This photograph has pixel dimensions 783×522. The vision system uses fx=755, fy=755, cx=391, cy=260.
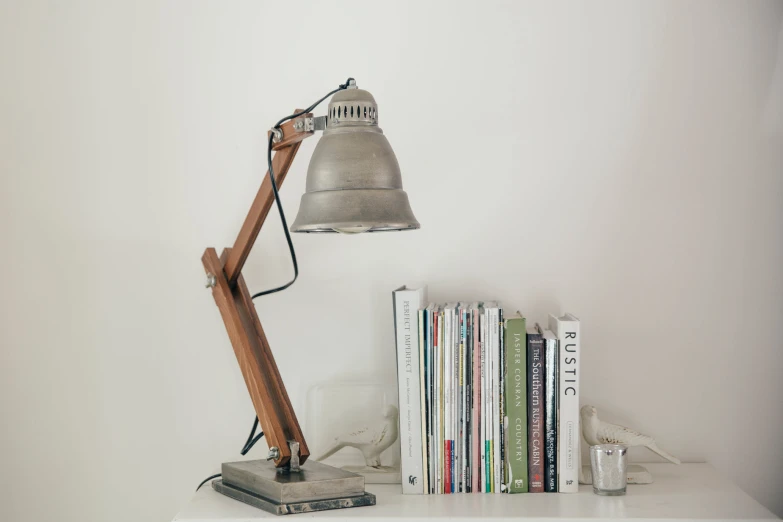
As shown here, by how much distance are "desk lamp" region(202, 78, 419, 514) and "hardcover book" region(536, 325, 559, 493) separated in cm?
30

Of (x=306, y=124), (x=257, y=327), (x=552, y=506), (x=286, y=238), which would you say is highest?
(x=306, y=124)

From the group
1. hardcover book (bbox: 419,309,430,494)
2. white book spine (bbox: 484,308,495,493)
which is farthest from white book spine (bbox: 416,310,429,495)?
white book spine (bbox: 484,308,495,493)

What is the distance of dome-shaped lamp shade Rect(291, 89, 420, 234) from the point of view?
3.26ft

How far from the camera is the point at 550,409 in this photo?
1.26m

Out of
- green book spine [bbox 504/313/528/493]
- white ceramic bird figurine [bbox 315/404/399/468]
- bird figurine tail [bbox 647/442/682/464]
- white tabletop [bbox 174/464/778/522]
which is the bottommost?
white tabletop [bbox 174/464/778/522]

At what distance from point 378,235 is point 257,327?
307 millimetres

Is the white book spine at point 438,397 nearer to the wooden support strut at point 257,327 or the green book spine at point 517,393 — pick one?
the green book spine at point 517,393

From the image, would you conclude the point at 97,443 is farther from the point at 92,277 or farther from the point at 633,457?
the point at 633,457

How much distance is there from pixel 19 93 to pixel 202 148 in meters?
0.38

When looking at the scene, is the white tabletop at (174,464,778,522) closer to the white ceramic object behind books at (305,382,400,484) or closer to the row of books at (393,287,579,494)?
the row of books at (393,287,579,494)

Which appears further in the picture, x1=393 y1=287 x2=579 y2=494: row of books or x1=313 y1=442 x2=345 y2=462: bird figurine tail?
x1=313 y1=442 x2=345 y2=462: bird figurine tail

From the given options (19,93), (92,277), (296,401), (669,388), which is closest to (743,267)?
(669,388)

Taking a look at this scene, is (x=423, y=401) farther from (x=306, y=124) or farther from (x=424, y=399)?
(x=306, y=124)

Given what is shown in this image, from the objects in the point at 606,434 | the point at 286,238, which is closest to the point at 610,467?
the point at 606,434
